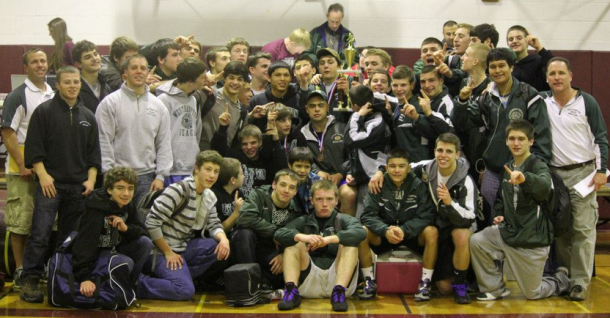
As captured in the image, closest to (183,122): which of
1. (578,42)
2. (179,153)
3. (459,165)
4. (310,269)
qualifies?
(179,153)

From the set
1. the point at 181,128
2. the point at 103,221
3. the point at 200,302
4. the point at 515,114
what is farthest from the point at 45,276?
the point at 515,114

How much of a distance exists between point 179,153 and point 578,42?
5.83 m

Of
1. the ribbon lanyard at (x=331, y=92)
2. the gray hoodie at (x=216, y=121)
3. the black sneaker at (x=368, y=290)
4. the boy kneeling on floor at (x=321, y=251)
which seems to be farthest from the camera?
the ribbon lanyard at (x=331, y=92)

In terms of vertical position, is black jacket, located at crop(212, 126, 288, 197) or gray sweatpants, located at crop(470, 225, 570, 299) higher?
black jacket, located at crop(212, 126, 288, 197)

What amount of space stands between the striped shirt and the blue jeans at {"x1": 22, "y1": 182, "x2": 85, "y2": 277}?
0.63 metres

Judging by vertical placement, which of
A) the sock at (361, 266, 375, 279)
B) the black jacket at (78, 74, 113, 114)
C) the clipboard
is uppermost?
the black jacket at (78, 74, 113, 114)

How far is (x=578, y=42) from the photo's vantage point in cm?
1035

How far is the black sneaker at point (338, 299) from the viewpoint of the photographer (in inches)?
243

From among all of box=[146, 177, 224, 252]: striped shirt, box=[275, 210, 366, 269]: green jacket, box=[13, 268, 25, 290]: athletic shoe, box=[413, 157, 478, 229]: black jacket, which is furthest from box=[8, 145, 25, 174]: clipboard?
box=[413, 157, 478, 229]: black jacket

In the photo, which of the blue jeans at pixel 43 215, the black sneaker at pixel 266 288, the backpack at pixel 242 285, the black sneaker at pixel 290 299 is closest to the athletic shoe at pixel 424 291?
the black sneaker at pixel 290 299

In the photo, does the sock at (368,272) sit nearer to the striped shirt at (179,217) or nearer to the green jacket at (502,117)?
the striped shirt at (179,217)

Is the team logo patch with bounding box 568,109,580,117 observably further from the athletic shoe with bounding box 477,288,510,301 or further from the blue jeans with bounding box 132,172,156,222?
the blue jeans with bounding box 132,172,156,222

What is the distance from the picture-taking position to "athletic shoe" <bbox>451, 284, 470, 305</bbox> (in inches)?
254

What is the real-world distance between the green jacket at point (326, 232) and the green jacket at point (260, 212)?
123mm
